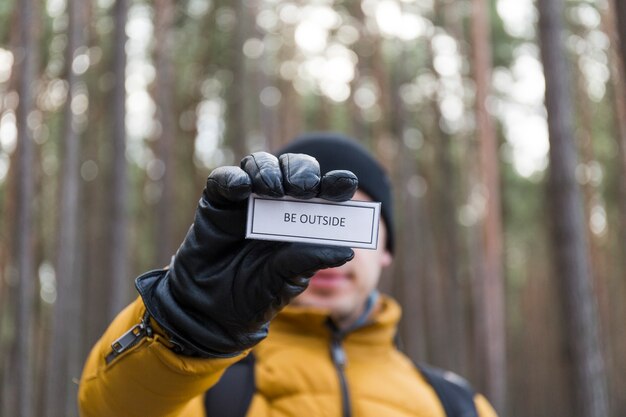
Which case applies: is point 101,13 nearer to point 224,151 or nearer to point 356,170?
point 224,151

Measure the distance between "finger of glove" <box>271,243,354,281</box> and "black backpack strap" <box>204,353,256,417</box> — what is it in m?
0.72

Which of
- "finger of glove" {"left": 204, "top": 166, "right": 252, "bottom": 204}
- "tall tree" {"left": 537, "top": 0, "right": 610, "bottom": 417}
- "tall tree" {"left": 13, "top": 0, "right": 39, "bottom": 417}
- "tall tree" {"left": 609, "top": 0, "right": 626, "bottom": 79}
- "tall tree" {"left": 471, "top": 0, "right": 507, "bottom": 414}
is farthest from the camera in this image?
"tall tree" {"left": 471, "top": 0, "right": 507, "bottom": 414}

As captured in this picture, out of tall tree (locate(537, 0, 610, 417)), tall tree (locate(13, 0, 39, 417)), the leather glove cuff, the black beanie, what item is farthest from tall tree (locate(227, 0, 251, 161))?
the leather glove cuff

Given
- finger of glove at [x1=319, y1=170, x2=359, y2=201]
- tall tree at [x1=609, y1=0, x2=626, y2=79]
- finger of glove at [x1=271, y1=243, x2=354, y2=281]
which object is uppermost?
tall tree at [x1=609, y1=0, x2=626, y2=79]

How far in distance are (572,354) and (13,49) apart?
8286 mm

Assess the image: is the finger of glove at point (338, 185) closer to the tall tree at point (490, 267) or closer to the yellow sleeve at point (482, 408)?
the yellow sleeve at point (482, 408)

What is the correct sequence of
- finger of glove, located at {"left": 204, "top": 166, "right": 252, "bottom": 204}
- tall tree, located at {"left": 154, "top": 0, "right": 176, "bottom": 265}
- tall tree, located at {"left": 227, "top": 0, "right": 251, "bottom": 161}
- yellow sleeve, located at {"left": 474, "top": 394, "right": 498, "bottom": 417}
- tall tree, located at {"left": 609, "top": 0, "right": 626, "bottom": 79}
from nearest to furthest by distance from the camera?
finger of glove, located at {"left": 204, "top": 166, "right": 252, "bottom": 204} < yellow sleeve, located at {"left": 474, "top": 394, "right": 498, "bottom": 417} < tall tree, located at {"left": 609, "top": 0, "right": 626, "bottom": 79} < tall tree, located at {"left": 154, "top": 0, "right": 176, "bottom": 265} < tall tree, located at {"left": 227, "top": 0, "right": 251, "bottom": 161}

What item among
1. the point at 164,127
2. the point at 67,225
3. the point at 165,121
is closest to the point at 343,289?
the point at 67,225

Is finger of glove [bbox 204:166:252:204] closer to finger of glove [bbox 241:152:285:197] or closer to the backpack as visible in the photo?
finger of glove [bbox 241:152:285:197]

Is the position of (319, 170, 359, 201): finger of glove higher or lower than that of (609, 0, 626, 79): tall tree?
lower

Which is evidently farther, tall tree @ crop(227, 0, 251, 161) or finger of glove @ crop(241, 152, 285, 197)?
tall tree @ crop(227, 0, 251, 161)

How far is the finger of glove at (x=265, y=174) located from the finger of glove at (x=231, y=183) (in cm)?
2

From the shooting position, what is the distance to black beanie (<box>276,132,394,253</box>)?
8.39ft

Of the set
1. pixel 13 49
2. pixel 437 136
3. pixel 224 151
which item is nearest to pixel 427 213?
pixel 437 136
